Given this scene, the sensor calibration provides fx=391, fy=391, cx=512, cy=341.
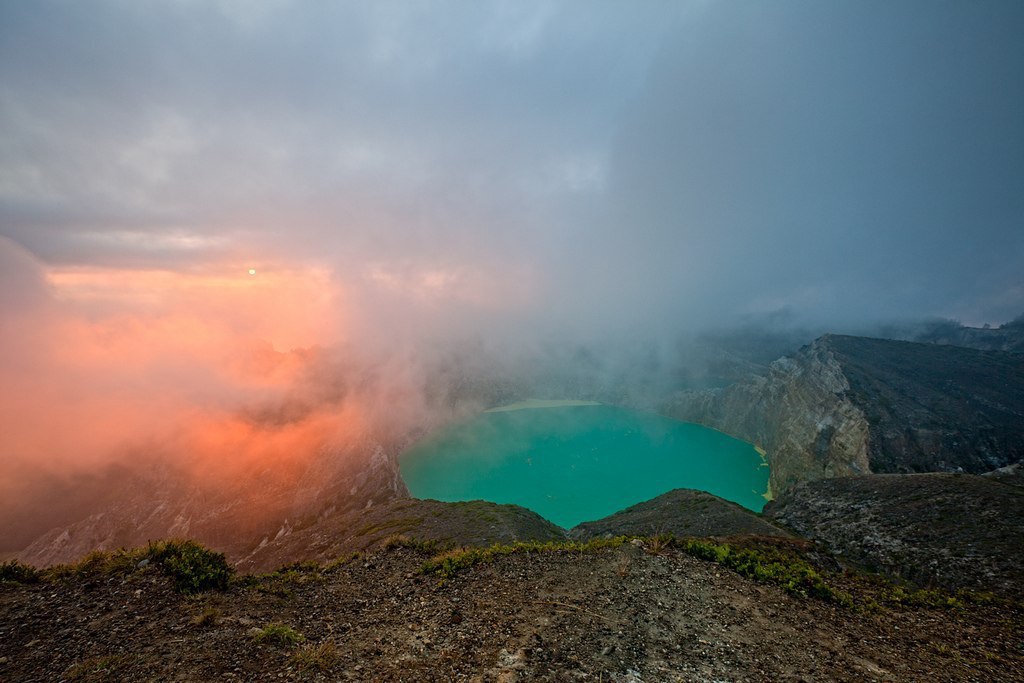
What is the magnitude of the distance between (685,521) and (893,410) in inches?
3075

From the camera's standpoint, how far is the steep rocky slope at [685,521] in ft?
125

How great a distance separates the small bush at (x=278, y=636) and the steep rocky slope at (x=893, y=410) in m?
95.8

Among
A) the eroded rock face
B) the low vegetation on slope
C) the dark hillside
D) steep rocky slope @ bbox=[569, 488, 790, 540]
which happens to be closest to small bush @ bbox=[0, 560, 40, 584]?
the low vegetation on slope

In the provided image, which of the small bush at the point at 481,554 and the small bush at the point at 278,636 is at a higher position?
the small bush at the point at 278,636

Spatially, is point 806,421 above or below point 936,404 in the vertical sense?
below

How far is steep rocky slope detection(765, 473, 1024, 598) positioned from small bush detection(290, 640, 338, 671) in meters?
39.3

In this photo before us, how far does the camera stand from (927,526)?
33906 mm

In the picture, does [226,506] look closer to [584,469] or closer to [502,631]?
[584,469]

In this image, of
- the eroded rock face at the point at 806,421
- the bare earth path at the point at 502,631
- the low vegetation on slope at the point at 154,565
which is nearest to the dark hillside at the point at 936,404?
the eroded rock face at the point at 806,421

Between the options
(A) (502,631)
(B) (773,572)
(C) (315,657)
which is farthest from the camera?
(B) (773,572)

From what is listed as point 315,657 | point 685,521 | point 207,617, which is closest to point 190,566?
point 207,617

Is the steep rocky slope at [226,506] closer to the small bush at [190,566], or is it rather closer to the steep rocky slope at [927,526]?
the steep rocky slope at [927,526]

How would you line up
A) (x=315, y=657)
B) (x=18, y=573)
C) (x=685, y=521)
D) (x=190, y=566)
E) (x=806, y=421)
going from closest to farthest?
(x=315, y=657)
(x=18, y=573)
(x=190, y=566)
(x=685, y=521)
(x=806, y=421)

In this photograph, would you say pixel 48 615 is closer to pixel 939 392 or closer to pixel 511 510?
pixel 511 510
